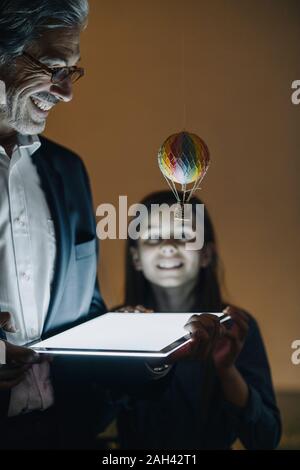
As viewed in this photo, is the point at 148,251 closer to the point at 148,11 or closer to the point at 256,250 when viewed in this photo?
the point at 256,250

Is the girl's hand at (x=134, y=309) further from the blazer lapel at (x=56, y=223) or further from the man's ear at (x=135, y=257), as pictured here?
the blazer lapel at (x=56, y=223)

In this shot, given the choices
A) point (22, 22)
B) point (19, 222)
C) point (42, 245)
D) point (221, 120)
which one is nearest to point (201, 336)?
point (42, 245)

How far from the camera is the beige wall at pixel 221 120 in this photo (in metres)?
2.69

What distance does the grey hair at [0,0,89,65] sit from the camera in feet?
7.63

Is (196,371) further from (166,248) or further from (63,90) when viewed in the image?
(63,90)

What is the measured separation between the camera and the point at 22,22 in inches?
92.2

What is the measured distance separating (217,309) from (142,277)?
1.06 feet

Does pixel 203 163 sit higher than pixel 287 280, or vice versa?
pixel 203 163

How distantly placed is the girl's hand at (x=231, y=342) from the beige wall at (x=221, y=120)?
0.06 m

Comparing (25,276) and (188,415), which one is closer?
(25,276)

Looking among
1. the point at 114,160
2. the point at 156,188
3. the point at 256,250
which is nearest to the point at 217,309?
the point at 256,250

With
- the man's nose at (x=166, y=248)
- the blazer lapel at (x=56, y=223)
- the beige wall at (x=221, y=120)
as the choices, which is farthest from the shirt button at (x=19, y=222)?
the man's nose at (x=166, y=248)

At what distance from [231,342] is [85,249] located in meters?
0.68

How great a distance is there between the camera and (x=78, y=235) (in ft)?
8.47
